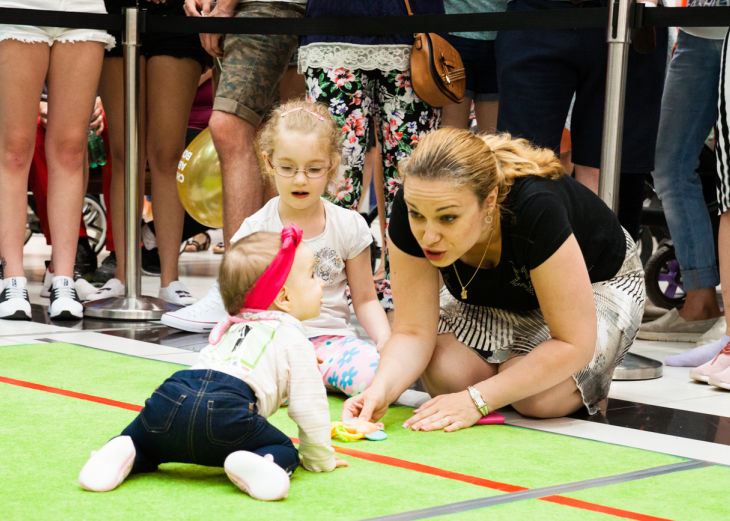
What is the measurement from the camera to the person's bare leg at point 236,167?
9.61 feet

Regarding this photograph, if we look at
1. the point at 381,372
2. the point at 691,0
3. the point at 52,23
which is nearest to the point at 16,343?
the point at 52,23

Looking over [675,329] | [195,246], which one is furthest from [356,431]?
[195,246]

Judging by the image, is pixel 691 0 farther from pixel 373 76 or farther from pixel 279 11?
pixel 279 11

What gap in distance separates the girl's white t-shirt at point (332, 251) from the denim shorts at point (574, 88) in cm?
59

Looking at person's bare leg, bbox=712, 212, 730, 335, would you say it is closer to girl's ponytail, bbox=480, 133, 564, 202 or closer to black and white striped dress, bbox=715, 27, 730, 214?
black and white striped dress, bbox=715, 27, 730, 214

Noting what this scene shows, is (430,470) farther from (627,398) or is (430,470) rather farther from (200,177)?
(200,177)

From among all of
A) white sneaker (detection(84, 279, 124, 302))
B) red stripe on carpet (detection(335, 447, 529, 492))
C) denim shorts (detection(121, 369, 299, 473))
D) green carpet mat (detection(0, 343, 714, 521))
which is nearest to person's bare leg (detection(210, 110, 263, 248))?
white sneaker (detection(84, 279, 124, 302))

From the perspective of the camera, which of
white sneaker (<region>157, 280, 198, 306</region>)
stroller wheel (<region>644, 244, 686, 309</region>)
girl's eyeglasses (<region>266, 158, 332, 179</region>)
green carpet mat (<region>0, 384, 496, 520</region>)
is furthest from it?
stroller wheel (<region>644, 244, 686, 309</region>)

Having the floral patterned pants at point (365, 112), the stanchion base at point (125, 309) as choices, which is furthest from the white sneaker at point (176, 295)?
the floral patterned pants at point (365, 112)

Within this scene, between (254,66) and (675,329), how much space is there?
5.47 feet

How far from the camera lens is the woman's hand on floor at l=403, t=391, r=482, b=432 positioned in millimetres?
1741

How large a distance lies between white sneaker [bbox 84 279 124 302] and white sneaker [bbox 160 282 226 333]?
22.4 inches

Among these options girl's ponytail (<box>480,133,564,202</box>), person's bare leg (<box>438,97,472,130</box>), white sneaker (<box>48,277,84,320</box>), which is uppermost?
person's bare leg (<box>438,97,472,130</box>)

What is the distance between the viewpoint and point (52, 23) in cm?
288
